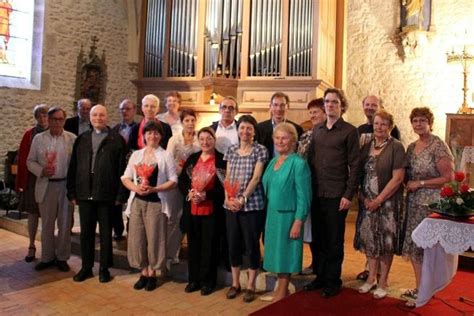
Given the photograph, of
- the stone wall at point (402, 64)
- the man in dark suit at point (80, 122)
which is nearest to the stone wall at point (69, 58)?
the man in dark suit at point (80, 122)

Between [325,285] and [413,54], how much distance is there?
5856mm

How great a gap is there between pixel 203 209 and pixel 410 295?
1.67 meters

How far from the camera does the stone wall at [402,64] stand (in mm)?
7766

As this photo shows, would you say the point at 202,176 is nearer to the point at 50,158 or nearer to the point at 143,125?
the point at 143,125

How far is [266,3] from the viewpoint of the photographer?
6.44 metres

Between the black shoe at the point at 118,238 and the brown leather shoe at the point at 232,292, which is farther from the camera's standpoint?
the black shoe at the point at 118,238

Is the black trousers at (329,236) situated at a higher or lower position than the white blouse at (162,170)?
lower

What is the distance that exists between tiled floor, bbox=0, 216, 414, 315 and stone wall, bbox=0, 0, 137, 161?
169 inches

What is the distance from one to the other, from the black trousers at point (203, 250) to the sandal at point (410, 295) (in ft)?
4.80

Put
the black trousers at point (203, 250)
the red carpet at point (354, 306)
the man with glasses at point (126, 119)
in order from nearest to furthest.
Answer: the red carpet at point (354, 306) → the black trousers at point (203, 250) → the man with glasses at point (126, 119)

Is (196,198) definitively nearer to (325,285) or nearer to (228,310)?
(228,310)

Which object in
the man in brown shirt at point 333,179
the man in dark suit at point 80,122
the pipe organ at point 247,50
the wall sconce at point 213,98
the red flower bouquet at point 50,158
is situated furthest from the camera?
the wall sconce at point 213,98

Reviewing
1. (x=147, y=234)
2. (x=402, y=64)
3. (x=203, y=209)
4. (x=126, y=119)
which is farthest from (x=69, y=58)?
(x=203, y=209)

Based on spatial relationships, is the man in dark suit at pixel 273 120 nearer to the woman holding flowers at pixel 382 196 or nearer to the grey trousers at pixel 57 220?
the woman holding flowers at pixel 382 196
